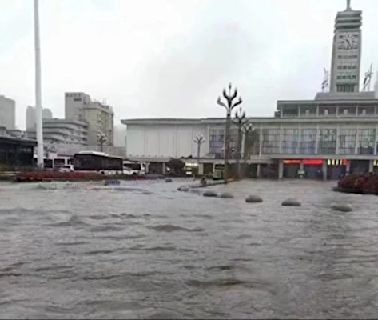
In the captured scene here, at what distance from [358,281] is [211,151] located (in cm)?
9289

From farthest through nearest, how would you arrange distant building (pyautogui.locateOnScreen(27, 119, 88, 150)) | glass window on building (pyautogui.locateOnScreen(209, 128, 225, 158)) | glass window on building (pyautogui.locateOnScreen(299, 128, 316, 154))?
distant building (pyautogui.locateOnScreen(27, 119, 88, 150))
glass window on building (pyautogui.locateOnScreen(209, 128, 225, 158))
glass window on building (pyautogui.locateOnScreen(299, 128, 316, 154))

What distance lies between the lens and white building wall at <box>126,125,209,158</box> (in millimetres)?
104000

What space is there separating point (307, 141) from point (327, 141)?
4071 millimetres

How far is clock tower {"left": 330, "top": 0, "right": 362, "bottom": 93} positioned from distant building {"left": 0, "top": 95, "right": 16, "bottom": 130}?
98379 mm

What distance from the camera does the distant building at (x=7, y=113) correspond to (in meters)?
136

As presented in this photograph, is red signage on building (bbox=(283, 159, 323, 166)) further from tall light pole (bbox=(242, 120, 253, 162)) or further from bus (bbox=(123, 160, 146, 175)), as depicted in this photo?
bus (bbox=(123, 160, 146, 175))

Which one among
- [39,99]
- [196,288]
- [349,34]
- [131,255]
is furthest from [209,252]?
[349,34]

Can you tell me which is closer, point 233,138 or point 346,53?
point 233,138

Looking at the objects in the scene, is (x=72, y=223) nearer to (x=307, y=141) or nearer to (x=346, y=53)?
(x=307, y=141)

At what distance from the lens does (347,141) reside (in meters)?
92.4

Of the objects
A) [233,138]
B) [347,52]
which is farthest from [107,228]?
[347,52]

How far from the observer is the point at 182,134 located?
105 meters

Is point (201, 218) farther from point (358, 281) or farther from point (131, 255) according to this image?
point (358, 281)

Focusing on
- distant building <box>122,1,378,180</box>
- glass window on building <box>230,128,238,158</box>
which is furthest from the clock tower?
glass window on building <box>230,128,238,158</box>
